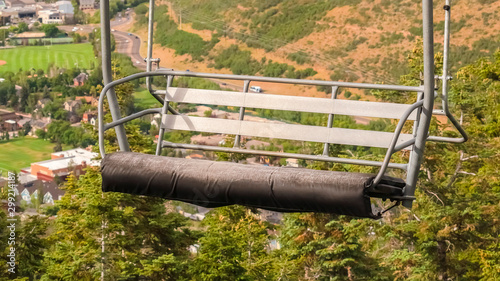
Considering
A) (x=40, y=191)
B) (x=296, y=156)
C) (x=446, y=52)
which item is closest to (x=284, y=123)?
(x=296, y=156)

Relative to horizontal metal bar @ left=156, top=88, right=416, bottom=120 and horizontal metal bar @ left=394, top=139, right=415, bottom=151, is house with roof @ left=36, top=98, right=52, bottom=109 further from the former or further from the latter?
horizontal metal bar @ left=394, top=139, right=415, bottom=151

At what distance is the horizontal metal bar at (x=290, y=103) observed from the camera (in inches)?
175

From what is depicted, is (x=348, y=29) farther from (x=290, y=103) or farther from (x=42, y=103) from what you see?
(x=290, y=103)

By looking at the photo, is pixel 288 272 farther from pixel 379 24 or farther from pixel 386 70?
pixel 379 24

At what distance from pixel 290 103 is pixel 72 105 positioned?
82.5m

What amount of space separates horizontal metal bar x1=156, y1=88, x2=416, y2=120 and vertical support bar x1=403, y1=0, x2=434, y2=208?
146 millimetres

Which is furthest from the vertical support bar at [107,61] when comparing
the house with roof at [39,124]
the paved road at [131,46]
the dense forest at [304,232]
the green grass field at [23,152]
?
the house with roof at [39,124]

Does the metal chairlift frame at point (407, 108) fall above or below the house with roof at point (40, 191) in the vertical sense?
above

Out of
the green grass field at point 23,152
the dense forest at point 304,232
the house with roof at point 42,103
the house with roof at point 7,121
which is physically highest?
the dense forest at point 304,232

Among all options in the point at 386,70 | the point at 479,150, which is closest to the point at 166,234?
the point at 479,150

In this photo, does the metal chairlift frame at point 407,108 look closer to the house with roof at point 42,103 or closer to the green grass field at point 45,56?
the house with roof at point 42,103

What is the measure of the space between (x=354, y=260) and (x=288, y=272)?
1.98m

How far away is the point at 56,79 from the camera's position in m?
96.1

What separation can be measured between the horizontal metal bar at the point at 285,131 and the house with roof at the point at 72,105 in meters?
78.2
